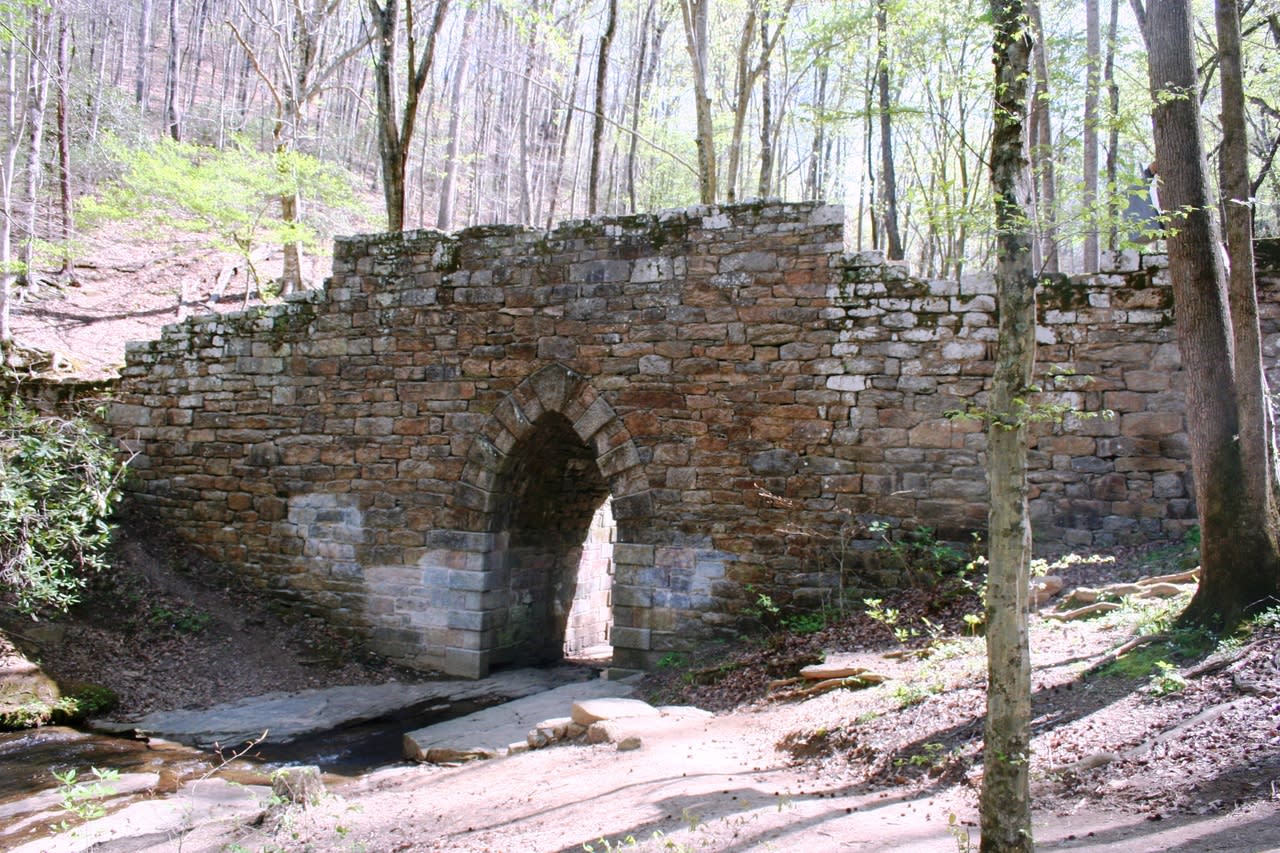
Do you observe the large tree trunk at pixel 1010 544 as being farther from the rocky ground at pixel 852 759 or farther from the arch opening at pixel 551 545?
the arch opening at pixel 551 545

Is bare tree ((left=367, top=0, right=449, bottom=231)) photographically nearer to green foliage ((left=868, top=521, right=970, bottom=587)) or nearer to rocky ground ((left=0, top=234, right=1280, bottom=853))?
rocky ground ((left=0, top=234, right=1280, bottom=853))

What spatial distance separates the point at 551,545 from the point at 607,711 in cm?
429

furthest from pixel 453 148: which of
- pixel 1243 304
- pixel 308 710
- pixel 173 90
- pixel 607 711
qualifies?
pixel 1243 304

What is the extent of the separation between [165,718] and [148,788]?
2.06 meters

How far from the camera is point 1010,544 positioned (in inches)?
124

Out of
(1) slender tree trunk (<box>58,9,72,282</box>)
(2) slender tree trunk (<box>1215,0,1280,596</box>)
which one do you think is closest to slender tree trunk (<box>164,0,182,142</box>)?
(1) slender tree trunk (<box>58,9,72,282</box>)

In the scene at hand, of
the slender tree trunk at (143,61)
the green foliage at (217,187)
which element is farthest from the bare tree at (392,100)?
the slender tree trunk at (143,61)

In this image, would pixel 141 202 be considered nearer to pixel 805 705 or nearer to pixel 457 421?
pixel 457 421

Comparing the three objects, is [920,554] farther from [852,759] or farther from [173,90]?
[173,90]

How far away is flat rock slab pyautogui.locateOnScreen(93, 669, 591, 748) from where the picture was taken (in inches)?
296

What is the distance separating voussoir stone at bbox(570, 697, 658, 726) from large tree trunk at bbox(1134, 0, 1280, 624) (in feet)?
11.8

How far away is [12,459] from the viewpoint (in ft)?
Result: 29.5

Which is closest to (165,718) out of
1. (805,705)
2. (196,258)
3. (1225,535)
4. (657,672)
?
(657,672)

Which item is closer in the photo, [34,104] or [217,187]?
[217,187]
